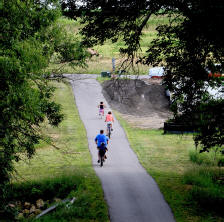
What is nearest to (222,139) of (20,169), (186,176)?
(186,176)

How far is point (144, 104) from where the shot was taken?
3772 centimetres

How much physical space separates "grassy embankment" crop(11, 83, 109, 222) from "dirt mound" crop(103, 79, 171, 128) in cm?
865

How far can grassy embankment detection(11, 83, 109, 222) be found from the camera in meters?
12.2

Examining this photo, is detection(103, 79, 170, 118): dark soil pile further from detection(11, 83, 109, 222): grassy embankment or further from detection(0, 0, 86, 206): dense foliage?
detection(0, 0, 86, 206): dense foliage

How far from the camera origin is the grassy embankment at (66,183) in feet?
40.1

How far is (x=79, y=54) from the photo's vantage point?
55.3 ft

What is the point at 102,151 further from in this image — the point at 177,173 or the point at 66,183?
the point at 177,173

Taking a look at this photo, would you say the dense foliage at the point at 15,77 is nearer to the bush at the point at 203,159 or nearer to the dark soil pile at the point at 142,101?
→ the bush at the point at 203,159

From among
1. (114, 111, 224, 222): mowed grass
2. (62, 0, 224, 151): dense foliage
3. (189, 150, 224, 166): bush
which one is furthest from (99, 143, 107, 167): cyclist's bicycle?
(62, 0, 224, 151): dense foliage

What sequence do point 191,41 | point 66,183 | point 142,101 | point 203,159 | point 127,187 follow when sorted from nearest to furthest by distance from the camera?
point 191,41
point 127,187
point 66,183
point 203,159
point 142,101

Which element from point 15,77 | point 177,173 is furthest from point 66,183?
point 15,77

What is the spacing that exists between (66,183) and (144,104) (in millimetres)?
23047

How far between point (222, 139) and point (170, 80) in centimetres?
281

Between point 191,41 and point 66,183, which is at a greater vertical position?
point 191,41
